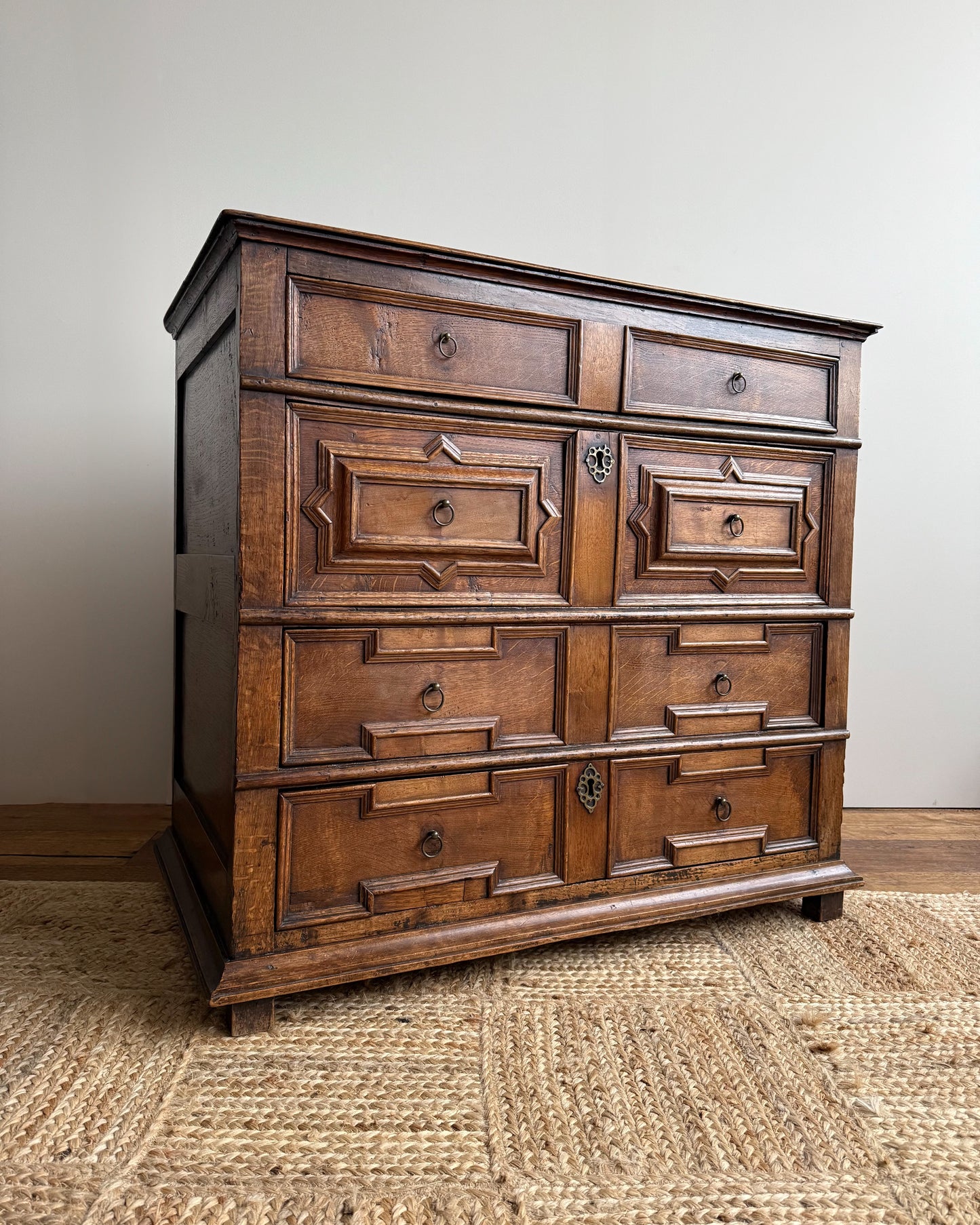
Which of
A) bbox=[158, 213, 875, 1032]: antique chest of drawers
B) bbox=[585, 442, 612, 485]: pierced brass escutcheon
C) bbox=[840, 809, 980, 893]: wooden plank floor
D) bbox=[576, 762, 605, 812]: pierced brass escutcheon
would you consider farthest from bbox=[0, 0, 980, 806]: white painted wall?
bbox=[576, 762, 605, 812]: pierced brass escutcheon

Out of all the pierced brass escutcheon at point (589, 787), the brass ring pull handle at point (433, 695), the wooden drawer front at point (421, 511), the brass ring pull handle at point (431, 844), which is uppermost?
the wooden drawer front at point (421, 511)

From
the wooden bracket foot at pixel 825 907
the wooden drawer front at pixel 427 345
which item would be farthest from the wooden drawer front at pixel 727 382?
the wooden bracket foot at pixel 825 907

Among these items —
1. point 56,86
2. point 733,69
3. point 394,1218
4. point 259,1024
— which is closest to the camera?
point 394,1218

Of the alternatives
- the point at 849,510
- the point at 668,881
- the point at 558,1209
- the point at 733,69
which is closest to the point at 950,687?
the point at 849,510

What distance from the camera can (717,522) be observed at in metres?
1.58

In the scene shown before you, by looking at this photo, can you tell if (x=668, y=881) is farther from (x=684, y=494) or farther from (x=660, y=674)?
(x=684, y=494)

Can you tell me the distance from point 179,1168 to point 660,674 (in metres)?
1.04

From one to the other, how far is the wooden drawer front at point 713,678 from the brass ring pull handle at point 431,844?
0.37 meters

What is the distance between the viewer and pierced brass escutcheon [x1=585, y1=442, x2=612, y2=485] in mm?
1452

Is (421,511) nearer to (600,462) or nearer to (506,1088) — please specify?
(600,462)

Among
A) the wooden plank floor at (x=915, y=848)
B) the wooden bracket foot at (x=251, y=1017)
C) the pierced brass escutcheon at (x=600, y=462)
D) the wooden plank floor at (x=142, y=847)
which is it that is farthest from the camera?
the wooden plank floor at (x=915, y=848)

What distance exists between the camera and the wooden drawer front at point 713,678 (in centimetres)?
152

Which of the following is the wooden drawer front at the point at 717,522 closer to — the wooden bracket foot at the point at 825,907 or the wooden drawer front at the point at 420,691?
the wooden drawer front at the point at 420,691

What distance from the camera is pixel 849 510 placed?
1.71m
